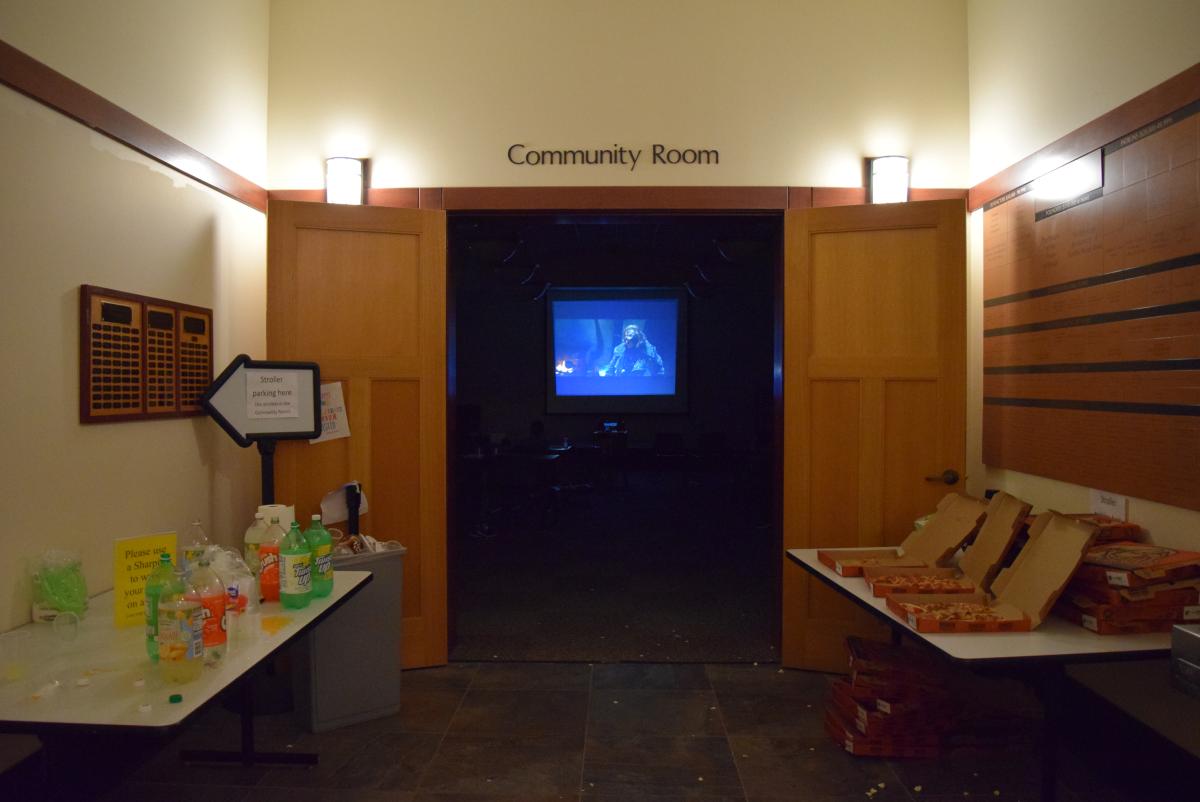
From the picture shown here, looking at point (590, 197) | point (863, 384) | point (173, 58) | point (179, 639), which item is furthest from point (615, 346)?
point (179, 639)

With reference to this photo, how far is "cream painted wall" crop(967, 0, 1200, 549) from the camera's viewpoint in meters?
2.36

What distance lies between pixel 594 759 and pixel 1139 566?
6.50ft

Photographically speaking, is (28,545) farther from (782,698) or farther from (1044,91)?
(1044,91)

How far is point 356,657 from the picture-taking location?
2891 millimetres

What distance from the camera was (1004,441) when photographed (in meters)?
3.24

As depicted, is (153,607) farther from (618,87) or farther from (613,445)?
(613,445)

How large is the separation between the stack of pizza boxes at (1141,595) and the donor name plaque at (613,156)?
253cm

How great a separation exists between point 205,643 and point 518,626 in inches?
101

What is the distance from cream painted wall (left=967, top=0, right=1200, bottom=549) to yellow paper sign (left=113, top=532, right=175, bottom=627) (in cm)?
338

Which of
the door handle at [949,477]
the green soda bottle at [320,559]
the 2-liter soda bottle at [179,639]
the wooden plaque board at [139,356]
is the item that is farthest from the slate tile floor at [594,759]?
the wooden plaque board at [139,356]

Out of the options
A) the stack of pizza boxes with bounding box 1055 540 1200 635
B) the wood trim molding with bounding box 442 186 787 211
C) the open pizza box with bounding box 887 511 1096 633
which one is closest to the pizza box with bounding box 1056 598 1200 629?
the stack of pizza boxes with bounding box 1055 540 1200 635

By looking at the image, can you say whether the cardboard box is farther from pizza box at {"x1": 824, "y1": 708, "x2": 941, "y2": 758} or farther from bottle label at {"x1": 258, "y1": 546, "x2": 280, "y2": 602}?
bottle label at {"x1": 258, "y1": 546, "x2": 280, "y2": 602}

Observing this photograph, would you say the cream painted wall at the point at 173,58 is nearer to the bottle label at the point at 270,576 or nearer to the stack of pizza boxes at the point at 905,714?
the bottle label at the point at 270,576

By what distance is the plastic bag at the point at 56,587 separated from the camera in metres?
2.11
